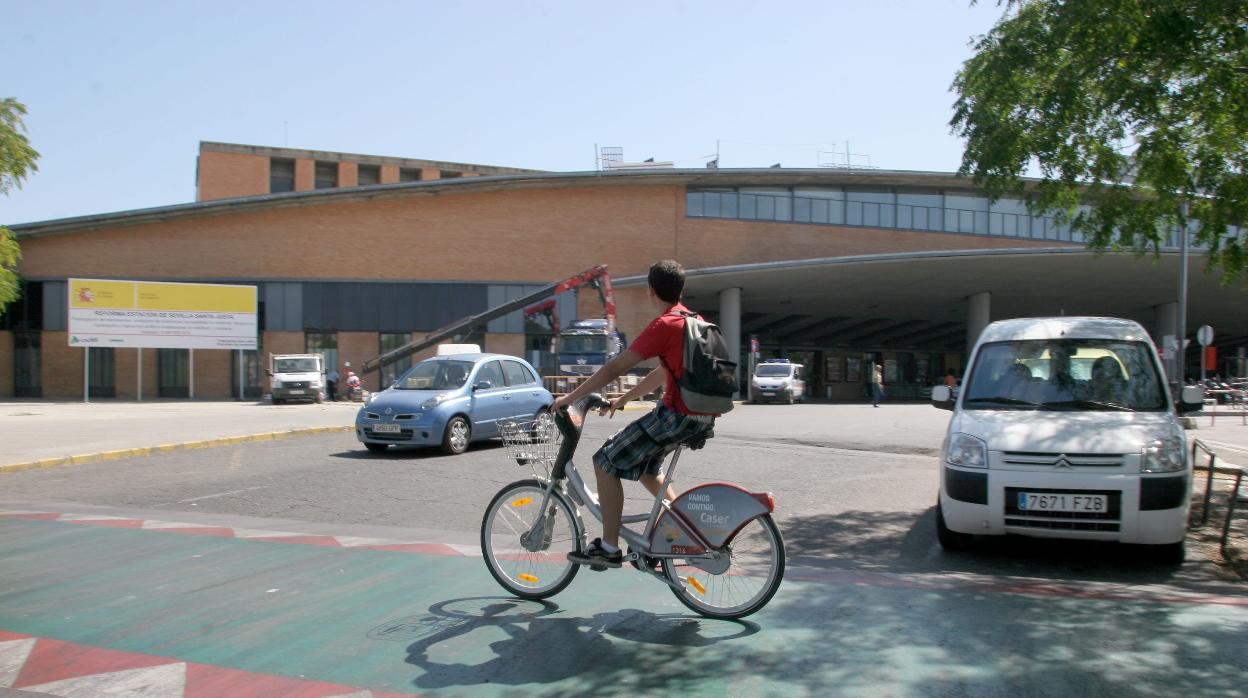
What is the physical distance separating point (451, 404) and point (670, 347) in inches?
387

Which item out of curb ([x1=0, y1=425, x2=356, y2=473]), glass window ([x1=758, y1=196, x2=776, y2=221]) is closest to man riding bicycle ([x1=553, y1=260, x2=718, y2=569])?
curb ([x1=0, y1=425, x2=356, y2=473])

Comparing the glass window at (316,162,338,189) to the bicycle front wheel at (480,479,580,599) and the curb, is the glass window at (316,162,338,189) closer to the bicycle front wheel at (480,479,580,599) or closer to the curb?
the curb

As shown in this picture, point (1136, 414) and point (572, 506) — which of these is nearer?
point (572, 506)

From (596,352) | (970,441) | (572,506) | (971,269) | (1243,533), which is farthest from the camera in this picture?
(971,269)

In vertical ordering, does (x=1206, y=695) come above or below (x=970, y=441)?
below

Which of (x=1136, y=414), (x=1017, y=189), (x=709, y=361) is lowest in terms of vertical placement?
(x=1136, y=414)

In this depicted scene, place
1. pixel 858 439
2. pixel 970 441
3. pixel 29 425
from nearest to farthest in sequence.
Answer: pixel 970 441, pixel 858 439, pixel 29 425

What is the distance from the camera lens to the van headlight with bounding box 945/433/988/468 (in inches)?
244

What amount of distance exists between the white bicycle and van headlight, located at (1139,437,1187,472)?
309 cm

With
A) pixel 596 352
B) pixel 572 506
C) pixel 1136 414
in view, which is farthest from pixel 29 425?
pixel 1136 414

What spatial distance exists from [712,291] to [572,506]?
3797cm

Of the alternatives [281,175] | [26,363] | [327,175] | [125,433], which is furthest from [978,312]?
[26,363]

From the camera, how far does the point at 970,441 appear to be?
6.32 metres

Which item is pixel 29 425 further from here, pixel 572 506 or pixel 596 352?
pixel 572 506
